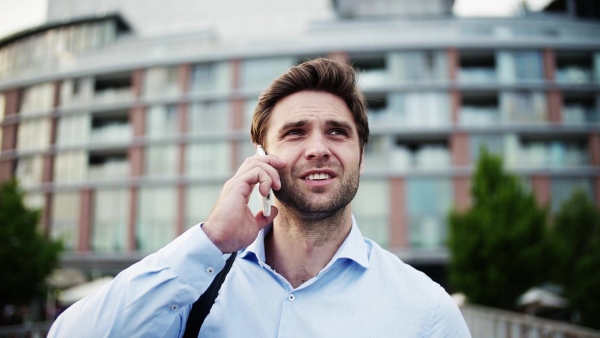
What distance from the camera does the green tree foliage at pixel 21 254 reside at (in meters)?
18.0

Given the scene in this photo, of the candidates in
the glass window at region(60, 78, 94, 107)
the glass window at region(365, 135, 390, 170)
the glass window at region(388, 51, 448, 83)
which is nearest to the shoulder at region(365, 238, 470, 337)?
the glass window at region(365, 135, 390, 170)

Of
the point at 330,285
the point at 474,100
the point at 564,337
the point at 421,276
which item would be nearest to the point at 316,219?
the point at 330,285

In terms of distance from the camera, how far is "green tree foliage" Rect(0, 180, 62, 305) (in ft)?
59.1

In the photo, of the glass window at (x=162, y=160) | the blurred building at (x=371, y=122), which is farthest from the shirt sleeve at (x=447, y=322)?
the glass window at (x=162, y=160)

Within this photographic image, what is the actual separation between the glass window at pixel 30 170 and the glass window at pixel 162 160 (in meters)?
8.56

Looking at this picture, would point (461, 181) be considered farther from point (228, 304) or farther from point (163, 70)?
point (228, 304)

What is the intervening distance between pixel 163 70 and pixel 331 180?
31.8 meters

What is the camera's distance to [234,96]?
3036cm

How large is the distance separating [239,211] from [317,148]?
532 millimetres

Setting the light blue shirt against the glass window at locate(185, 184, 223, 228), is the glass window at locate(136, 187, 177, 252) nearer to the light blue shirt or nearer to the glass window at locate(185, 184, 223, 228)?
the glass window at locate(185, 184, 223, 228)

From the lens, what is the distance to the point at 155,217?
29859mm

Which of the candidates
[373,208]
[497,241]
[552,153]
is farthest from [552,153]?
[497,241]

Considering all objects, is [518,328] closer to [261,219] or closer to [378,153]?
[261,219]

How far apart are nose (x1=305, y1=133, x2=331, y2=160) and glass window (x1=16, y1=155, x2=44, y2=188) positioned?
117ft
